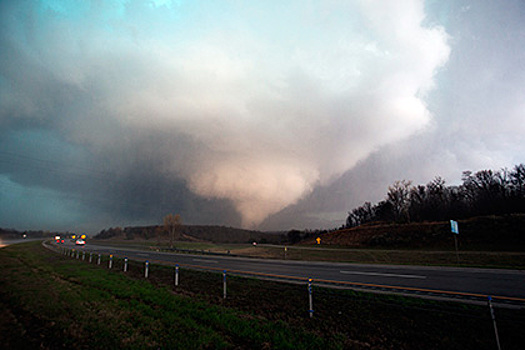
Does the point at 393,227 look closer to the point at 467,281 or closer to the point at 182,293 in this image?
the point at 467,281

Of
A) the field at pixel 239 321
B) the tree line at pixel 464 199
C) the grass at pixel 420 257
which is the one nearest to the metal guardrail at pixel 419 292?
the field at pixel 239 321

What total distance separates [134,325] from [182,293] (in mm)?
4393

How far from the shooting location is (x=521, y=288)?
11.1 meters

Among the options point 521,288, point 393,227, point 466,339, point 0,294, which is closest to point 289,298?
point 466,339

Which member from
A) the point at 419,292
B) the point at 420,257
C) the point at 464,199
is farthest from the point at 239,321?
the point at 464,199

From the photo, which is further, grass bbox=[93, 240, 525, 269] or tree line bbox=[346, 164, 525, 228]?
tree line bbox=[346, 164, 525, 228]

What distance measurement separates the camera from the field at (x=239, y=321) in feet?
19.8

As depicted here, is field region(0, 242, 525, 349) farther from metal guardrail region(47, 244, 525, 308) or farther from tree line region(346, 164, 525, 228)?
tree line region(346, 164, 525, 228)

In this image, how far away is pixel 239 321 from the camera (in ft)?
24.4

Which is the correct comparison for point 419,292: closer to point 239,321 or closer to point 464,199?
point 239,321

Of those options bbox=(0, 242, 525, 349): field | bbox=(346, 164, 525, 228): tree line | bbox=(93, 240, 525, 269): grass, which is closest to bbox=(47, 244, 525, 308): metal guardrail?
bbox=(0, 242, 525, 349): field

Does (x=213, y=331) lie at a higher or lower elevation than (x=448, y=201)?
lower

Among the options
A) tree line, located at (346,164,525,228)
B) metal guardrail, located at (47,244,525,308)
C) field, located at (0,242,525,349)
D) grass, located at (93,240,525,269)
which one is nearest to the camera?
field, located at (0,242,525,349)

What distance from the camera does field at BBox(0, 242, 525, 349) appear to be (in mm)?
6027
